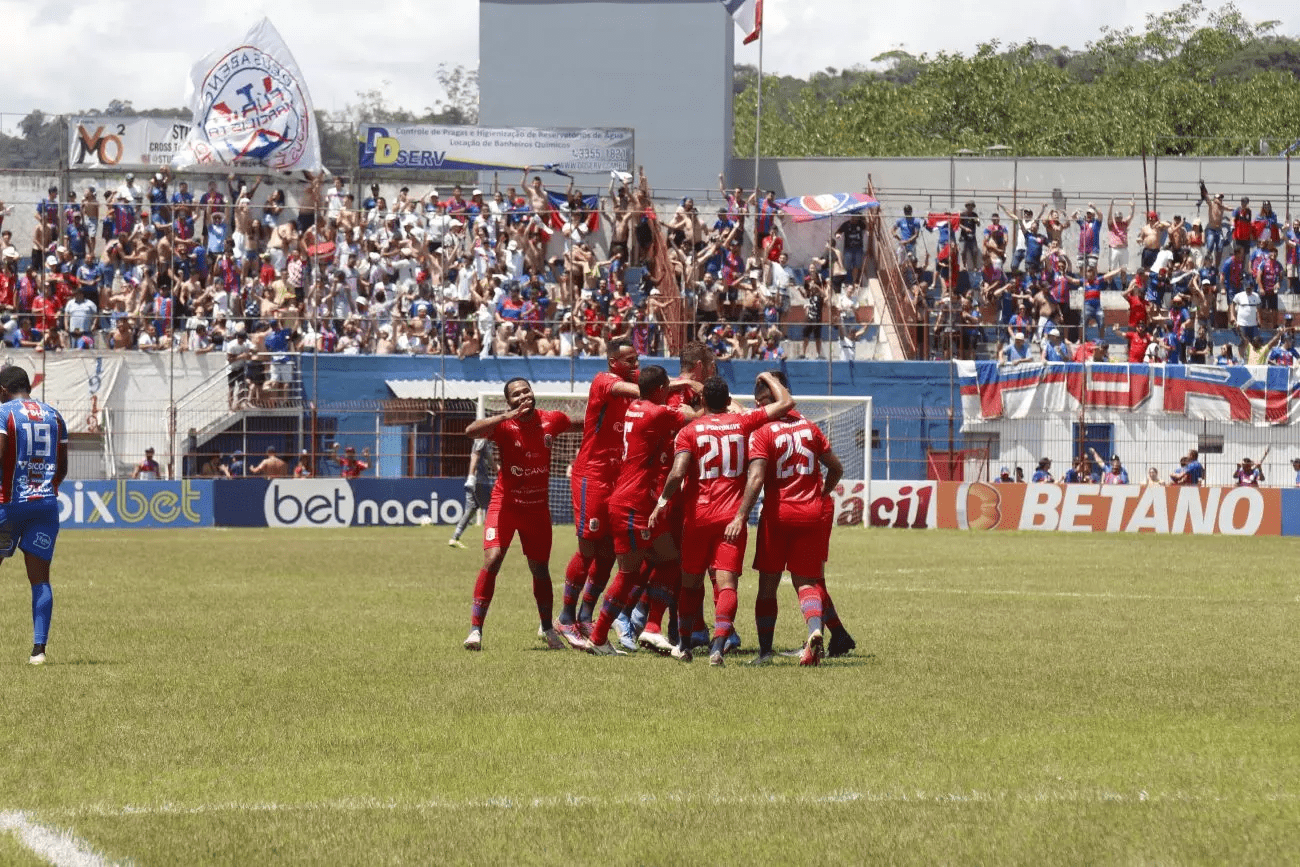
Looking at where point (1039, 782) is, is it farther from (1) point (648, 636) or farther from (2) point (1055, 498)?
(2) point (1055, 498)

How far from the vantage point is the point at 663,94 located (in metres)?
51.8

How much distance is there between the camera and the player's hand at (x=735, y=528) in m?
12.6

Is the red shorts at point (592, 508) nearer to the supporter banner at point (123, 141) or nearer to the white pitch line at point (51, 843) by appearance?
the white pitch line at point (51, 843)

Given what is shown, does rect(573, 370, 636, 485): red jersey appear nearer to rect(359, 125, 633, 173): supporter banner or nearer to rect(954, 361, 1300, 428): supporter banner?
rect(954, 361, 1300, 428): supporter banner

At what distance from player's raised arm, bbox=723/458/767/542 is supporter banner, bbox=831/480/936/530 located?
72.3ft

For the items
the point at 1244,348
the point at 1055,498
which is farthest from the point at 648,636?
the point at 1244,348

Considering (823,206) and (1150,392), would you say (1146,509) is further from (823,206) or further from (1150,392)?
(823,206)

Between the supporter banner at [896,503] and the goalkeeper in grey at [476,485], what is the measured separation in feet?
23.3

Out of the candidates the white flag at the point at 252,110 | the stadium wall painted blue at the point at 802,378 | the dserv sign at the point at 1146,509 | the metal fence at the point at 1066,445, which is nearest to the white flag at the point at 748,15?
the white flag at the point at 252,110

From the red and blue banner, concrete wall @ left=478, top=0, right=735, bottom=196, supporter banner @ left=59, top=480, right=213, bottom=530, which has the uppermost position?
concrete wall @ left=478, top=0, right=735, bottom=196

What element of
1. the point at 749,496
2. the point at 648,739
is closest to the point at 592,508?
the point at 749,496

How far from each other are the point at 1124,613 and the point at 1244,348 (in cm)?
2499

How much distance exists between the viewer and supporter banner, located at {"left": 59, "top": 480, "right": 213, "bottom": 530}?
111ft

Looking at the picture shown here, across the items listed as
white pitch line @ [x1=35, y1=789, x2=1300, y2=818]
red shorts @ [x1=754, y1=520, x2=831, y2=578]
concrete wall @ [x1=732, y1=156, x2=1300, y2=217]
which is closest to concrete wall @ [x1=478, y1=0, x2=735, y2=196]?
concrete wall @ [x1=732, y1=156, x2=1300, y2=217]
